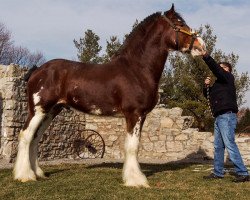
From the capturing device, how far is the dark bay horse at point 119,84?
6969 millimetres

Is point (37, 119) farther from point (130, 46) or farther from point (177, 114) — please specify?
point (177, 114)

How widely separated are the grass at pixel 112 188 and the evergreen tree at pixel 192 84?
564 inches

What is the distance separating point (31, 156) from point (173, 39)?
10.5 feet

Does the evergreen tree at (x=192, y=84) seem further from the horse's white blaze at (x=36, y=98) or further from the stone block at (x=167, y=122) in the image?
the horse's white blaze at (x=36, y=98)

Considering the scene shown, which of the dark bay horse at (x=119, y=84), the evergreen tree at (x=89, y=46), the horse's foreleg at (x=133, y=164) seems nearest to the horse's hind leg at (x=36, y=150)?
the dark bay horse at (x=119, y=84)

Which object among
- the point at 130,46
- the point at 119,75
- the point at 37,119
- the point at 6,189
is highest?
the point at 130,46

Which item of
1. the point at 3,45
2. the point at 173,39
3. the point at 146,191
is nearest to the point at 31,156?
the point at 146,191

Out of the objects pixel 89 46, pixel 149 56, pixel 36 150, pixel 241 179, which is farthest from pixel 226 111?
pixel 89 46

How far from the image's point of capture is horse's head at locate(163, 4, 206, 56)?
7191mm

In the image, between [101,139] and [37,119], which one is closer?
[37,119]

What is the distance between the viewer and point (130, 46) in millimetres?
7445

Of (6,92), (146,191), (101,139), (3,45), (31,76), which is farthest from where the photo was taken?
(3,45)

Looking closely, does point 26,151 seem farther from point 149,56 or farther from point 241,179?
point 241,179

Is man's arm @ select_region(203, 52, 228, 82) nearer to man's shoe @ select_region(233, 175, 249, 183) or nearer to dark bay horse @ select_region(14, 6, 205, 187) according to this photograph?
dark bay horse @ select_region(14, 6, 205, 187)
